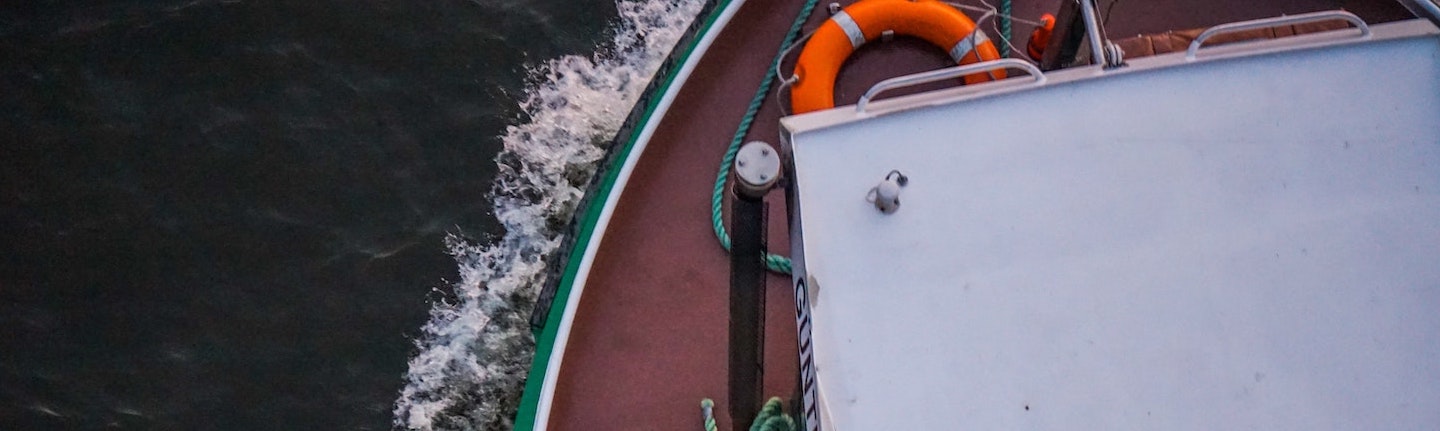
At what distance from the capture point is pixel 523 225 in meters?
7.80

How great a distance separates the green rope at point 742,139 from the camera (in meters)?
4.89

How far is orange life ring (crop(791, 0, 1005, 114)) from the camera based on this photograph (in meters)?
5.21

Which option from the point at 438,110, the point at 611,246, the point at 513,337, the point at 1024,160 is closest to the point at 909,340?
the point at 1024,160

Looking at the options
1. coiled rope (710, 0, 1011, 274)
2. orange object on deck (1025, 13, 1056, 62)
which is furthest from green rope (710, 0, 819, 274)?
orange object on deck (1025, 13, 1056, 62)

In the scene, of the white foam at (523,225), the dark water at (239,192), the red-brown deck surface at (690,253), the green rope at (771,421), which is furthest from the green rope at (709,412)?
the dark water at (239,192)

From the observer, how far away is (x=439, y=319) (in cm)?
747

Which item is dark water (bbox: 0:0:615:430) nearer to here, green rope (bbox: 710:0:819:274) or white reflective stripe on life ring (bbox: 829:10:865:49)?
green rope (bbox: 710:0:819:274)

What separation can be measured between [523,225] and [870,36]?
3.50 meters

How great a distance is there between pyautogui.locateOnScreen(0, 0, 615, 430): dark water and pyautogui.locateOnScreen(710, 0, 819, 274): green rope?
3.13 meters

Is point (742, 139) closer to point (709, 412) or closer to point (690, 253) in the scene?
point (690, 253)

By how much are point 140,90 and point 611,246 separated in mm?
5414

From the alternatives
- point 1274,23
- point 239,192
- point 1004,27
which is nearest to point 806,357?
point 1274,23

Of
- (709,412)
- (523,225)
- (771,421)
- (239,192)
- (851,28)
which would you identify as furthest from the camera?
(239,192)

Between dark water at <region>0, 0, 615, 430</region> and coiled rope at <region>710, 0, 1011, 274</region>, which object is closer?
coiled rope at <region>710, 0, 1011, 274</region>
